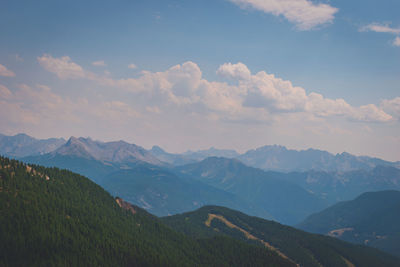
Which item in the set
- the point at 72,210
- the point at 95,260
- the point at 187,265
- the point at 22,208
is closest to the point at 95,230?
the point at 72,210

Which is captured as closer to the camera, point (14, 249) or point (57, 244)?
point (14, 249)

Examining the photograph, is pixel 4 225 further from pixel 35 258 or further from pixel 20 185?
pixel 20 185

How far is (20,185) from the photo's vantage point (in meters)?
168

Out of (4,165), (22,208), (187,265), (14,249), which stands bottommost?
(187,265)

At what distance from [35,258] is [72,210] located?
4683cm

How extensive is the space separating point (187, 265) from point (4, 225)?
104 metres

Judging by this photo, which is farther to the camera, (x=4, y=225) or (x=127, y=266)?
(x=127, y=266)

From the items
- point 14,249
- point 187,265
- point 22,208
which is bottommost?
point 187,265

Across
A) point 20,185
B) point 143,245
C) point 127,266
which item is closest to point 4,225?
point 20,185

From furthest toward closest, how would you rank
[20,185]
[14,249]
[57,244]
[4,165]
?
[4,165] → [20,185] → [57,244] → [14,249]

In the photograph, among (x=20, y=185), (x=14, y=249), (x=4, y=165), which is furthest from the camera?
(x=4, y=165)

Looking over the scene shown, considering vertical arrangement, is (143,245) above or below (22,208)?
below

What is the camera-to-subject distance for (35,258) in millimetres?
131750

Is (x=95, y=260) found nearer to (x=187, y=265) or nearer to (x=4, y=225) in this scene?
(x=4, y=225)
